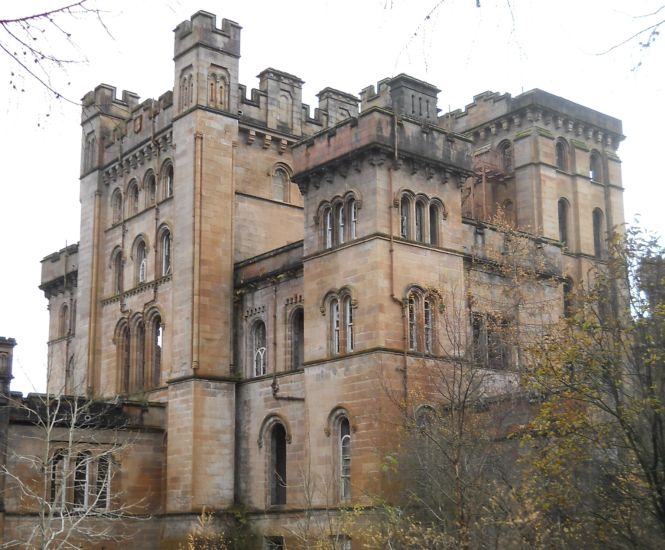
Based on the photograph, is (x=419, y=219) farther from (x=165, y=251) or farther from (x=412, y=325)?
(x=165, y=251)

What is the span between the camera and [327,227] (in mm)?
30953

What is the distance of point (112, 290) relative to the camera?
4088 cm

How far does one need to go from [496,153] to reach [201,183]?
12.0 metres

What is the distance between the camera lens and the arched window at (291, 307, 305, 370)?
32.5 meters

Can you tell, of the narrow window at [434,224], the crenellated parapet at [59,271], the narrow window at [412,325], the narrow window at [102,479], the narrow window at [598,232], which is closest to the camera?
the narrow window at [412,325]

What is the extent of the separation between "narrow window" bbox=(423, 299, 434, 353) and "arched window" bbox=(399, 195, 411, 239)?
84.0 inches

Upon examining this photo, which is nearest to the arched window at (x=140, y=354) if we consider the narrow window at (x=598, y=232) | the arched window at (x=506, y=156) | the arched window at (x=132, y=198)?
the arched window at (x=132, y=198)

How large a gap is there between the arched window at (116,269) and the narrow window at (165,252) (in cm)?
359

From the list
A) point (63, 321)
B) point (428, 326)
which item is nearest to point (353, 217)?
point (428, 326)

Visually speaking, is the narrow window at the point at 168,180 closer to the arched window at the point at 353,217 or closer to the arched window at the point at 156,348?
the arched window at the point at 156,348

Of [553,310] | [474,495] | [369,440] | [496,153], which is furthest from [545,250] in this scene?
[474,495]

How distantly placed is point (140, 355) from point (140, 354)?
5 cm

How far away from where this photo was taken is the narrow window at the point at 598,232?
39.5m

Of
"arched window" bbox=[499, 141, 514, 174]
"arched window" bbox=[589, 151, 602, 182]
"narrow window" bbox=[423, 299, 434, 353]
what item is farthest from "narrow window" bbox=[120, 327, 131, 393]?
"arched window" bbox=[589, 151, 602, 182]
